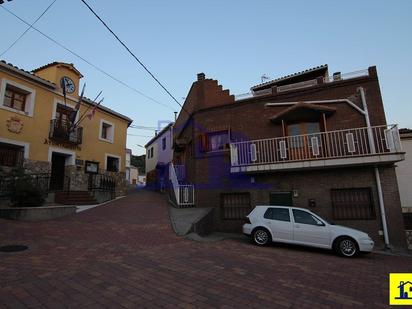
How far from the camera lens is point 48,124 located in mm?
15453

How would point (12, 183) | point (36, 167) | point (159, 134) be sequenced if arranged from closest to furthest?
point (12, 183)
point (36, 167)
point (159, 134)

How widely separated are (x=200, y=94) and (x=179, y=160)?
5661 millimetres

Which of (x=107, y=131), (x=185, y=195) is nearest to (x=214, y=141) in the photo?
(x=185, y=195)

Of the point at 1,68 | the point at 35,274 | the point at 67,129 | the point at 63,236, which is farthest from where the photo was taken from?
the point at 67,129

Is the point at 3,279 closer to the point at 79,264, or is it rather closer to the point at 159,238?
the point at 79,264

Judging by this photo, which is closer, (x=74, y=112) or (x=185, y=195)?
(x=185, y=195)

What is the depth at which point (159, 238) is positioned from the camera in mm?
8266

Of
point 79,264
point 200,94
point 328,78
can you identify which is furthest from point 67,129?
point 328,78

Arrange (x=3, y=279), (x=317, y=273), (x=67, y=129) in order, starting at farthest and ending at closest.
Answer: (x=67, y=129)
(x=317, y=273)
(x=3, y=279)

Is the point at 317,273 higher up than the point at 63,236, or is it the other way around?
the point at 63,236

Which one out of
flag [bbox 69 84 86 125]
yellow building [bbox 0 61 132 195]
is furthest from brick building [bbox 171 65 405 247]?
flag [bbox 69 84 86 125]

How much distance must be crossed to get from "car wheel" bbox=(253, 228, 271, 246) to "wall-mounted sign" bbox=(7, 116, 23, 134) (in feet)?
43.6

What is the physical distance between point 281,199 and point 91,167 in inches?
520

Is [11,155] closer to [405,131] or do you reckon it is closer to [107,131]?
[107,131]
